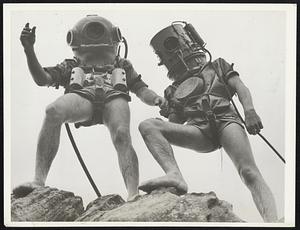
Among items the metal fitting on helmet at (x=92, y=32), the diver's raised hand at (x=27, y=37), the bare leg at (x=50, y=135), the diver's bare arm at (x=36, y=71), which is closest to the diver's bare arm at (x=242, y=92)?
the metal fitting on helmet at (x=92, y=32)

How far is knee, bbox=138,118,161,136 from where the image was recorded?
8.96 meters

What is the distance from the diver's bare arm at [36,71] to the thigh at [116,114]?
0.62m

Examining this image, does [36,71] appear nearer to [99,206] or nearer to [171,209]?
[99,206]

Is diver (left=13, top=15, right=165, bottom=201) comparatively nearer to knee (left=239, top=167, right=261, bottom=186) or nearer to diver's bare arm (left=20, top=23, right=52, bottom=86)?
diver's bare arm (left=20, top=23, right=52, bottom=86)

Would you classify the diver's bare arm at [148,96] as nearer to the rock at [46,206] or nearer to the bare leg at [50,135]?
the bare leg at [50,135]

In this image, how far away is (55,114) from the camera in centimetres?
902

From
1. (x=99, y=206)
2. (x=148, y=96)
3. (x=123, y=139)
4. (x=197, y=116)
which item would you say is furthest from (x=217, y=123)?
(x=99, y=206)

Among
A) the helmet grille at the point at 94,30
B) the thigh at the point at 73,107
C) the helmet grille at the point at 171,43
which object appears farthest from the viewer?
the helmet grille at the point at 171,43

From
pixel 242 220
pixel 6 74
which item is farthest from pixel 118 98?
pixel 242 220

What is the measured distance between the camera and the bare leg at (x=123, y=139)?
8953mm

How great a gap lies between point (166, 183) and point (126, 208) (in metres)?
0.42

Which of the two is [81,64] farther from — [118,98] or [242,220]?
[242,220]

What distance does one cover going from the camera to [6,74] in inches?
365

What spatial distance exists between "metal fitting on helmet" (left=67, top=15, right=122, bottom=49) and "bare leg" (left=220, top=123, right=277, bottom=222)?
4.78ft
